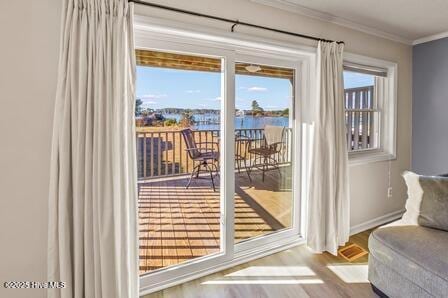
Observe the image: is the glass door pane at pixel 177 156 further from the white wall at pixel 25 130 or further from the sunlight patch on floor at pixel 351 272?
the sunlight patch on floor at pixel 351 272

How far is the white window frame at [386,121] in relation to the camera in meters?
3.31

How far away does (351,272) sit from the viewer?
2.32m

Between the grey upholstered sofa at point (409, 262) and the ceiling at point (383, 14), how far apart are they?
2.04 m

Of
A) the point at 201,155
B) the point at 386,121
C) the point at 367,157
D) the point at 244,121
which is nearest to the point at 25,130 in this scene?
the point at 201,155

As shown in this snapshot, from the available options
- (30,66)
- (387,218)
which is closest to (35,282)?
(30,66)

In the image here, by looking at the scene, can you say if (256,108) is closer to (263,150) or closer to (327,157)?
(263,150)

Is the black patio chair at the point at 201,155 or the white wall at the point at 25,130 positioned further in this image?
the black patio chair at the point at 201,155

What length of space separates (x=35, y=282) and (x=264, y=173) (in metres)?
2.05

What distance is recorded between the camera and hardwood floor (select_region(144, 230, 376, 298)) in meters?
2.06

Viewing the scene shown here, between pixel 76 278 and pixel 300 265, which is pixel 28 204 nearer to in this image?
pixel 76 278

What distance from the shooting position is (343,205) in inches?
108

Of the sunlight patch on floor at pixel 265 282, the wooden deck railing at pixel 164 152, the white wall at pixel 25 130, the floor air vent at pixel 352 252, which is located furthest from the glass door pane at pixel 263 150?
the white wall at pixel 25 130

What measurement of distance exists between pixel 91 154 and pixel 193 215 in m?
1.11

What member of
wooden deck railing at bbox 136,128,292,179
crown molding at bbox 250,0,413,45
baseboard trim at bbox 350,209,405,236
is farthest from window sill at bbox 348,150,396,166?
wooden deck railing at bbox 136,128,292,179
